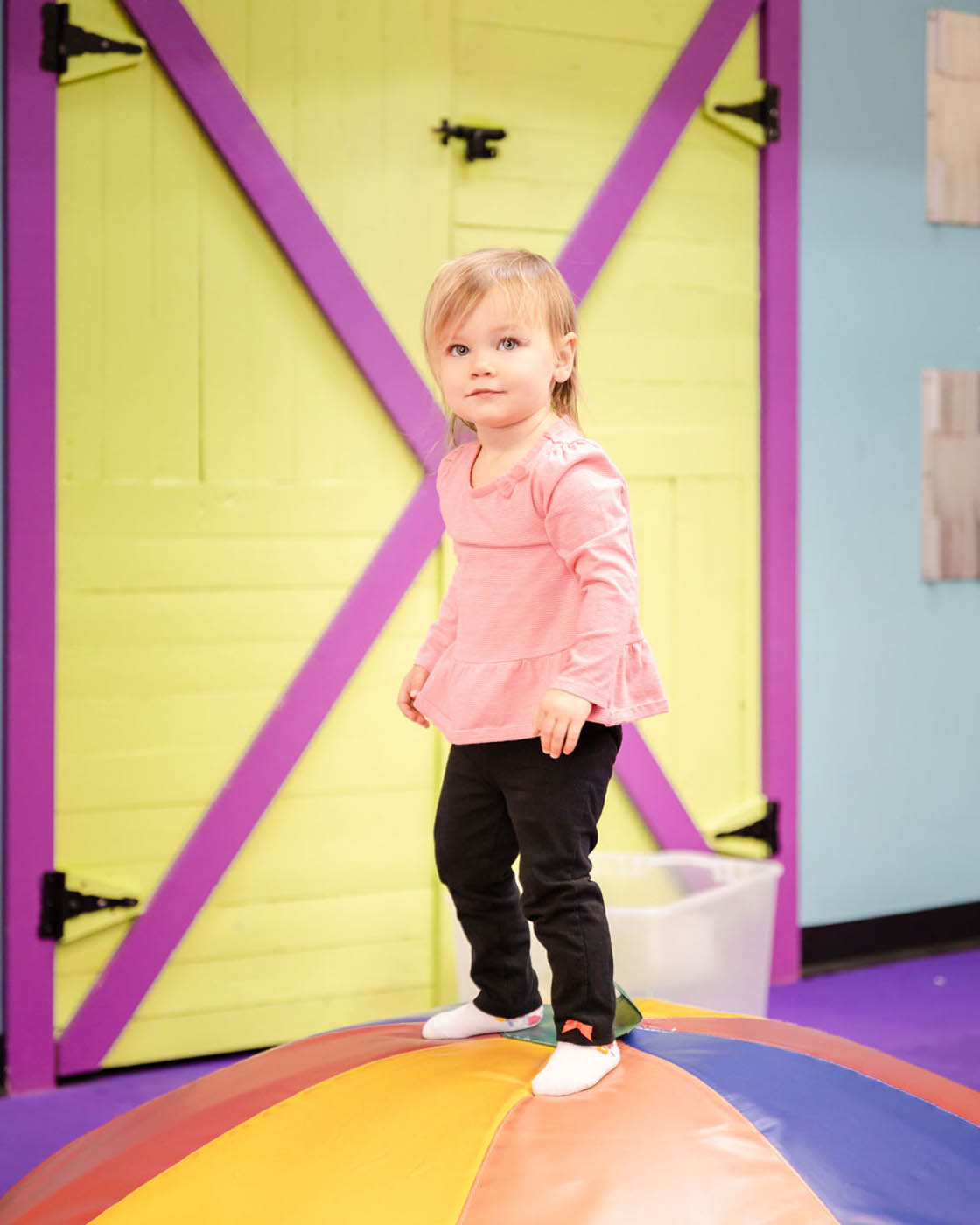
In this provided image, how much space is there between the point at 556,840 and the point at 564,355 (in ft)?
2.26

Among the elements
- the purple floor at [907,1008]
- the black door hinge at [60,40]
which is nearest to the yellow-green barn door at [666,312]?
the purple floor at [907,1008]

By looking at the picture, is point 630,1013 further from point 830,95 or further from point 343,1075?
point 830,95

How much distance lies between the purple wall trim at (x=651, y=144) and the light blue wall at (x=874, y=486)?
273 mm

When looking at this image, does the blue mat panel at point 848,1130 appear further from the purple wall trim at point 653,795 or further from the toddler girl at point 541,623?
the purple wall trim at point 653,795

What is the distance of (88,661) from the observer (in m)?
2.86

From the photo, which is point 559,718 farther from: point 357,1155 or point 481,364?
point 357,1155

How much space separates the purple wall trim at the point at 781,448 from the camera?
3.43m

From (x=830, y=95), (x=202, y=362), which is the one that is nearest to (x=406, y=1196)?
(x=202, y=362)

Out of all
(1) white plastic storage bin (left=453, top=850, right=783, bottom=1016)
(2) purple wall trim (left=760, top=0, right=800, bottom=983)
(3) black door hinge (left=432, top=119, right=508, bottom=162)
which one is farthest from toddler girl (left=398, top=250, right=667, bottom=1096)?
(2) purple wall trim (left=760, top=0, right=800, bottom=983)

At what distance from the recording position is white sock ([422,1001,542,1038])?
7.06ft

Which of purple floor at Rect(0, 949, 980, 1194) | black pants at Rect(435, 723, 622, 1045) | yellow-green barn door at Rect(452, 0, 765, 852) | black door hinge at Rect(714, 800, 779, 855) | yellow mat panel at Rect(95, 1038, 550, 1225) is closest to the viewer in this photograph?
yellow mat panel at Rect(95, 1038, 550, 1225)

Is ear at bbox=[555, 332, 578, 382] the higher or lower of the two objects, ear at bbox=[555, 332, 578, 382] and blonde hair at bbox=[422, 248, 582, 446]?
the lower

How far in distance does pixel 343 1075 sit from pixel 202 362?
1.55 metres

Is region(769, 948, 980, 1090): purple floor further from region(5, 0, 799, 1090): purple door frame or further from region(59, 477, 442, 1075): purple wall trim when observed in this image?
region(59, 477, 442, 1075): purple wall trim
